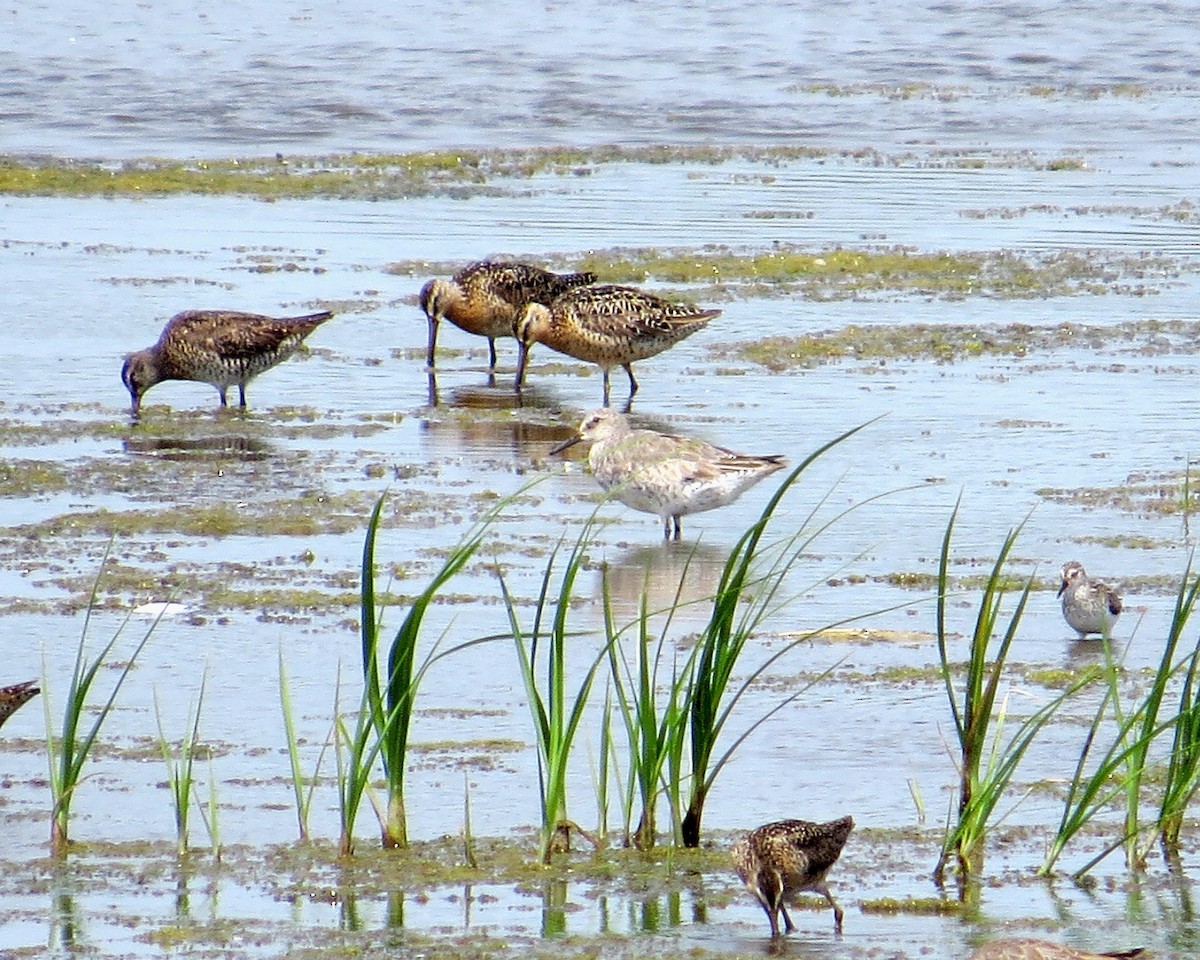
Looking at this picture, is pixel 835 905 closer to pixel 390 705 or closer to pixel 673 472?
pixel 390 705

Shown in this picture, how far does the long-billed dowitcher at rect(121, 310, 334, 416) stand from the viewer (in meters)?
13.7

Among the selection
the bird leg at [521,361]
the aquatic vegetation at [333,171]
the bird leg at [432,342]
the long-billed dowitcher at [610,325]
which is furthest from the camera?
the aquatic vegetation at [333,171]

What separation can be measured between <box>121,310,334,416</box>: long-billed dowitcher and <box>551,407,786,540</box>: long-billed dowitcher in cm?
321

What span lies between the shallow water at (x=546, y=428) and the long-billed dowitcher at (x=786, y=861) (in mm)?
117

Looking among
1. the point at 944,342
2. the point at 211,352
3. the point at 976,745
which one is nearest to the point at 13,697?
the point at 976,745

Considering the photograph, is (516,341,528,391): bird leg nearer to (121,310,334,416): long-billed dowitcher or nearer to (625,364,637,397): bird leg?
(625,364,637,397): bird leg

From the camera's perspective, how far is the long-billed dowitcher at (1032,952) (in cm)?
523

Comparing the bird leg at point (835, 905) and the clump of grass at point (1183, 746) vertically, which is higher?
the clump of grass at point (1183, 746)

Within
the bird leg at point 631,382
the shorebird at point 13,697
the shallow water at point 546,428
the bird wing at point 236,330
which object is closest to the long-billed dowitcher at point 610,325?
the bird leg at point 631,382

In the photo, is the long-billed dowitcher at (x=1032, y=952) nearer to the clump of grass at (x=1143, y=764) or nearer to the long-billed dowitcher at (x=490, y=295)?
the clump of grass at (x=1143, y=764)

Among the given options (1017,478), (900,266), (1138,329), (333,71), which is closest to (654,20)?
(333,71)

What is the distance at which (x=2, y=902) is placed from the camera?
6.18 meters

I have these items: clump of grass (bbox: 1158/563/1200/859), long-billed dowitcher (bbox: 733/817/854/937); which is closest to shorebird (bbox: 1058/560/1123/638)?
clump of grass (bbox: 1158/563/1200/859)

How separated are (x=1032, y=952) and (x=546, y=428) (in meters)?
8.41
